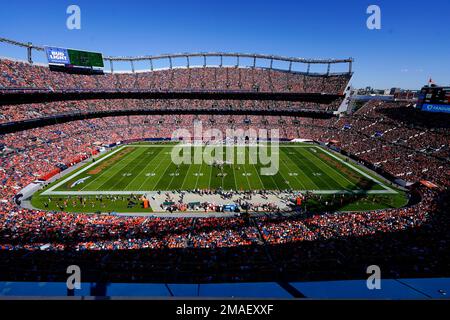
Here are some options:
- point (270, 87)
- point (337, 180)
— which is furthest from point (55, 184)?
point (270, 87)

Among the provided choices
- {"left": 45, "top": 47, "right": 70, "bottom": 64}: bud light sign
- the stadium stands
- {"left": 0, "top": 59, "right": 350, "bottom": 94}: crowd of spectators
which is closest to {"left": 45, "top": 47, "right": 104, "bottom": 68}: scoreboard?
{"left": 45, "top": 47, "right": 70, "bottom": 64}: bud light sign

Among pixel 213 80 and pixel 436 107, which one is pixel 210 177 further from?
pixel 213 80

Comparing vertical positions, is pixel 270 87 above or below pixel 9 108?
above

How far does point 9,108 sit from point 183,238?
1872 inches

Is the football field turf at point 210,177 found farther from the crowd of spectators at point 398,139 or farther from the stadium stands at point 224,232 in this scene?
the stadium stands at point 224,232

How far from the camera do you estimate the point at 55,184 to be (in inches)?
1432

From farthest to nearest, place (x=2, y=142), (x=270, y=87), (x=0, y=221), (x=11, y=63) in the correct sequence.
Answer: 1. (x=270, y=87)
2. (x=11, y=63)
3. (x=2, y=142)
4. (x=0, y=221)

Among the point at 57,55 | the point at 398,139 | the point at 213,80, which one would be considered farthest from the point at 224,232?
the point at 213,80

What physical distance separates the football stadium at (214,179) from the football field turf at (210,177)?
31 centimetres

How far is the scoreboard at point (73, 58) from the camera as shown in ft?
212

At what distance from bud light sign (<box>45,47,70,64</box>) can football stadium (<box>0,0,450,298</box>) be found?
2.58 feet

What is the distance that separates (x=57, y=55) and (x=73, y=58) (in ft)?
12.5

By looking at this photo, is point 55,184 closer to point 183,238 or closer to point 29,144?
point 29,144
